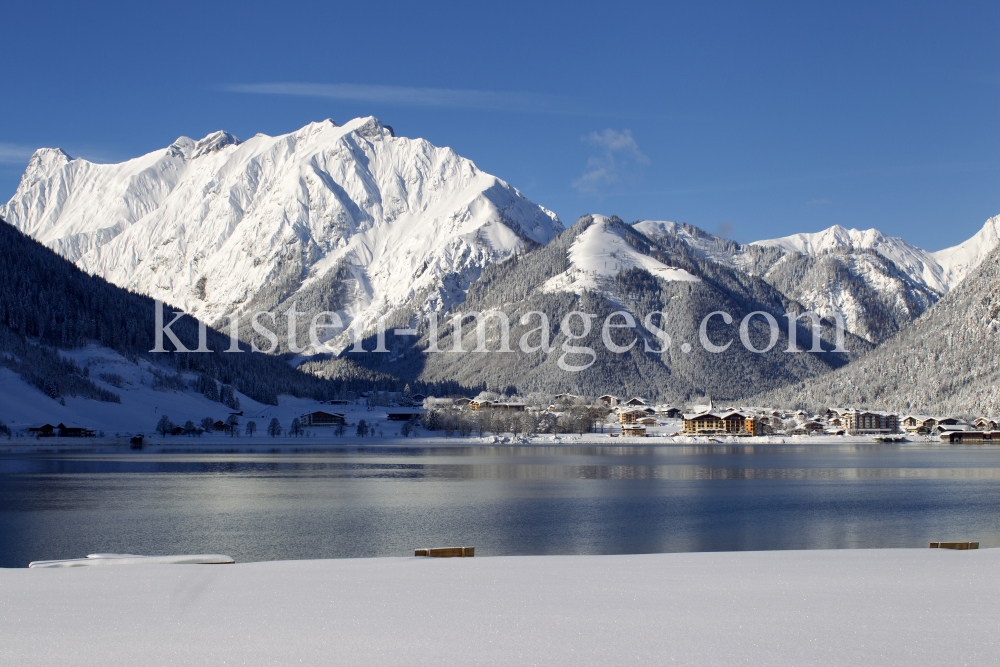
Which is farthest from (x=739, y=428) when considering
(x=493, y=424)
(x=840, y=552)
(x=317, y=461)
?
(x=840, y=552)

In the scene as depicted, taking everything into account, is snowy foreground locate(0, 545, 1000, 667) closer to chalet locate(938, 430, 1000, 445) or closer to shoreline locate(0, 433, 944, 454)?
shoreline locate(0, 433, 944, 454)

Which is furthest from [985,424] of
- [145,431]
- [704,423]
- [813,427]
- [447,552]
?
[447,552]

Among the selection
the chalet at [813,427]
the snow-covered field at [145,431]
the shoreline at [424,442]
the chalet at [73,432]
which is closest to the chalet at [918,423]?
the shoreline at [424,442]

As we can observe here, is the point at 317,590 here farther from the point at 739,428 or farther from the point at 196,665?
the point at 739,428

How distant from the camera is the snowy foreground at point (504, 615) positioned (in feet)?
48.4

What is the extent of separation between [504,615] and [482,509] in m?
34.9

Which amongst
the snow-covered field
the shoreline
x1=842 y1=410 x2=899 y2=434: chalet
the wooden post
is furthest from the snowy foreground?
x1=842 y1=410 x2=899 y2=434: chalet

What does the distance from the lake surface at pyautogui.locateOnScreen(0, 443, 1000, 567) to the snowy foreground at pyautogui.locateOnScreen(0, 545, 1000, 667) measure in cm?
1235

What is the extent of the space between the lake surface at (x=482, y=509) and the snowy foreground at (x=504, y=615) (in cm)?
1235

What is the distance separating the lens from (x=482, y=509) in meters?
52.4

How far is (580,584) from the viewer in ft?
71.7

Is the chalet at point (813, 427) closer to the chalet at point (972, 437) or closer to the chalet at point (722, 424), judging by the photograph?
the chalet at point (722, 424)

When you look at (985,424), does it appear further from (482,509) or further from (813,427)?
(482,509)

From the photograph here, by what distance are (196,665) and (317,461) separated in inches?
3857
